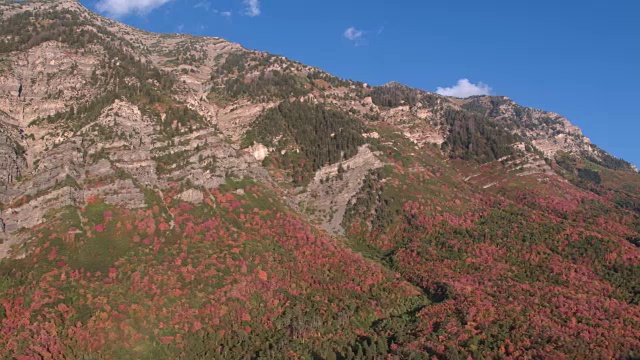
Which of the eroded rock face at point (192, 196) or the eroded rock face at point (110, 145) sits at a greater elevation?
the eroded rock face at point (110, 145)

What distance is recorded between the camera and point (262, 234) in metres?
101

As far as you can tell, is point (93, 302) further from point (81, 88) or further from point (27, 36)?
point (27, 36)

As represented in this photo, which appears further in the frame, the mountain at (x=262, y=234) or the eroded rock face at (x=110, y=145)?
the eroded rock face at (x=110, y=145)

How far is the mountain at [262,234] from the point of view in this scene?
70875 millimetres

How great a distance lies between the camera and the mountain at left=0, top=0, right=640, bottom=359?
70875mm

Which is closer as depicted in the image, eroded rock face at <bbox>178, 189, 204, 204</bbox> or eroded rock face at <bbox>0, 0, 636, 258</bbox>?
eroded rock face at <bbox>0, 0, 636, 258</bbox>

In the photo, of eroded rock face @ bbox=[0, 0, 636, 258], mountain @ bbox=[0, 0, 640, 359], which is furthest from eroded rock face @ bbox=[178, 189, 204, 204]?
mountain @ bbox=[0, 0, 640, 359]

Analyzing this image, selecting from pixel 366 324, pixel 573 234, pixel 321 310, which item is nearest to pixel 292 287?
pixel 321 310

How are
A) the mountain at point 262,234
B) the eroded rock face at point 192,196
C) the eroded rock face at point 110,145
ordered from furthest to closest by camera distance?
the eroded rock face at point 192,196 < the eroded rock face at point 110,145 < the mountain at point 262,234

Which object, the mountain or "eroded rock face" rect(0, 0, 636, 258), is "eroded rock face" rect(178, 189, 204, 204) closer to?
"eroded rock face" rect(0, 0, 636, 258)

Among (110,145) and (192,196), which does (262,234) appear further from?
(110,145)

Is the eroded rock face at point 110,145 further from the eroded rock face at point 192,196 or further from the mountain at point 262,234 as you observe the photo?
the mountain at point 262,234

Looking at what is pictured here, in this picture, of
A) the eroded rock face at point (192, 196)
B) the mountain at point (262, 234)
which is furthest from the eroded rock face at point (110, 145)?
the mountain at point (262, 234)

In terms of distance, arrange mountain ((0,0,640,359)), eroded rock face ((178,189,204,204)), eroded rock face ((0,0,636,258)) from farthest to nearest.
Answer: eroded rock face ((178,189,204,204)) < eroded rock face ((0,0,636,258)) < mountain ((0,0,640,359))
